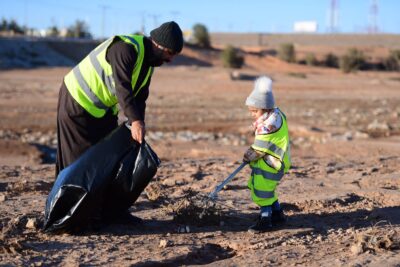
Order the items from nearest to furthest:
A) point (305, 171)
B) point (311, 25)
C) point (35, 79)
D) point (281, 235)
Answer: point (281, 235) → point (305, 171) → point (35, 79) → point (311, 25)

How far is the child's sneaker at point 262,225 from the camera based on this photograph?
18.6 feet

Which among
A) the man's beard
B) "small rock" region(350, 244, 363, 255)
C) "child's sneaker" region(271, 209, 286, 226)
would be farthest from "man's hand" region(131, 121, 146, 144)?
"small rock" region(350, 244, 363, 255)

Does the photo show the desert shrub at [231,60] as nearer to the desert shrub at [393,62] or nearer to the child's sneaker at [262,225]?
the desert shrub at [393,62]

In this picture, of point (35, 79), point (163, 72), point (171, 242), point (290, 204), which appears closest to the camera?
point (171, 242)

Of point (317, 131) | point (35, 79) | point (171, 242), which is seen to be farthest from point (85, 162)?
point (35, 79)

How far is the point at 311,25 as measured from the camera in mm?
118375

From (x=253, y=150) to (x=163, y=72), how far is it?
31.3m

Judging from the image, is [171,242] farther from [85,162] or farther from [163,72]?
[163,72]

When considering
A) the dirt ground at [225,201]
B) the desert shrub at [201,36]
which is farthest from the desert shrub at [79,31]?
the dirt ground at [225,201]

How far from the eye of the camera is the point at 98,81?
17.9 ft

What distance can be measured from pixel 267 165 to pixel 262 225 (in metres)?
0.50

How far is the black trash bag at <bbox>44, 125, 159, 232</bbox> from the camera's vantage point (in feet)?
17.4

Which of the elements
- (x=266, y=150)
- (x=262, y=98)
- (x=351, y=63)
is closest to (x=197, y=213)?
(x=266, y=150)

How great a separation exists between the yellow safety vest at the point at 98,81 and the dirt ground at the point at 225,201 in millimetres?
1035
